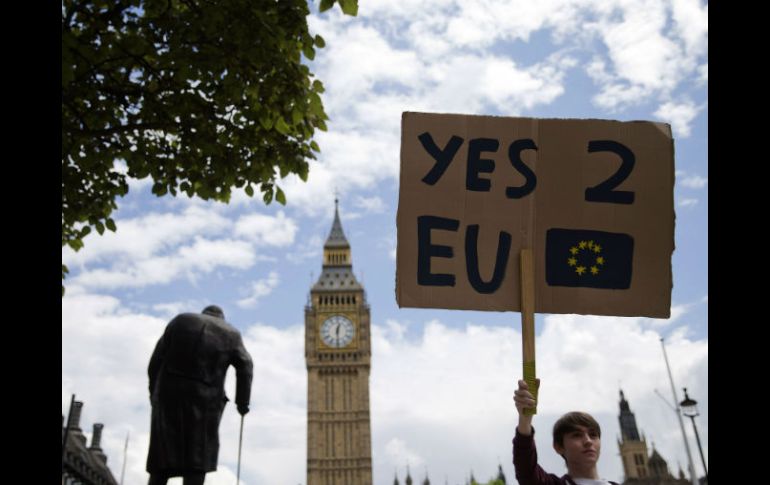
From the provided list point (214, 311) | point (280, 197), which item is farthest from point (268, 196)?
point (214, 311)

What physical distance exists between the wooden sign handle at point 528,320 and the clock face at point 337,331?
245ft

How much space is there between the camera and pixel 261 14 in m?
7.57

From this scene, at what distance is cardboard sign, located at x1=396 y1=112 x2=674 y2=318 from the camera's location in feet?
12.1

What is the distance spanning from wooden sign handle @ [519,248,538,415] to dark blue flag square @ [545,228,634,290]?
0.47 feet

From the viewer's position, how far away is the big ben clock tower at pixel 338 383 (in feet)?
246

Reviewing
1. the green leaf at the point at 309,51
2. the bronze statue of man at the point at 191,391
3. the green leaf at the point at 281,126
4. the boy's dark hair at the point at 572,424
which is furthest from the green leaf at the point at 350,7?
the boy's dark hair at the point at 572,424

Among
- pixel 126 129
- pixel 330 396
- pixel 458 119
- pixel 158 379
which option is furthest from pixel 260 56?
pixel 330 396

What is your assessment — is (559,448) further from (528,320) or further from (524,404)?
(528,320)

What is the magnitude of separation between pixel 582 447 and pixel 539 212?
118 cm

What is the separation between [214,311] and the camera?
7527 mm
